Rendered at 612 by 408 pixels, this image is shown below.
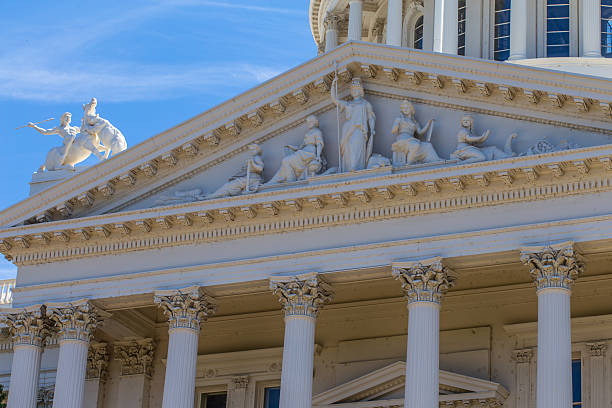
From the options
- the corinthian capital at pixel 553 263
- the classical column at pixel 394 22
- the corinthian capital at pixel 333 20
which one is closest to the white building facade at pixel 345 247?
the corinthian capital at pixel 553 263

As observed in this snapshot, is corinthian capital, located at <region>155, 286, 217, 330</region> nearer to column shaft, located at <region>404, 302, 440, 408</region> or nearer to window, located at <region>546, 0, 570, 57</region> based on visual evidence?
column shaft, located at <region>404, 302, 440, 408</region>

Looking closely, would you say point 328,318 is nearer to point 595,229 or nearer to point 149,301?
point 149,301

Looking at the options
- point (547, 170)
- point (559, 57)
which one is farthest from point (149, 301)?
point (559, 57)

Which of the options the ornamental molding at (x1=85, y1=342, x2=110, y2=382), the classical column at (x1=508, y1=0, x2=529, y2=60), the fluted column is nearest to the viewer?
the fluted column

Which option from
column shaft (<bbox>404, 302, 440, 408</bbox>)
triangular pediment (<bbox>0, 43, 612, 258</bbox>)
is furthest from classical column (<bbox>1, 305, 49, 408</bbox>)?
column shaft (<bbox>404, 302, 440, 408</bbox>)

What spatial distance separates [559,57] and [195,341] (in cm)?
1442

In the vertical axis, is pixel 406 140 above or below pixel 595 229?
above

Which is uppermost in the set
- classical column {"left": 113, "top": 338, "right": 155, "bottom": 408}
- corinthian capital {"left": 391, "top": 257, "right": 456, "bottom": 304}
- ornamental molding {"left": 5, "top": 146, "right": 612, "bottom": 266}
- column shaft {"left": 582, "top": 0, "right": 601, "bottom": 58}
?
column shaft {"left": 582, "top": 0, "right": 601, "bottom": 58}

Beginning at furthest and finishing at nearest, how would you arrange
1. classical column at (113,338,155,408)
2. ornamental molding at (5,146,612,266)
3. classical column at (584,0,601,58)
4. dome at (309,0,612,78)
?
dome at (309,0,612,78), classical column at (584,0,601,58), classical column at (113,338,155,408), ornamental molding at (5,146,612,266)

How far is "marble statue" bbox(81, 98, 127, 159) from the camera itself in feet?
96.1

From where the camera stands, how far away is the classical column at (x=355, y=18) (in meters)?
40.6

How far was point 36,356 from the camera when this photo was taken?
27.3 m

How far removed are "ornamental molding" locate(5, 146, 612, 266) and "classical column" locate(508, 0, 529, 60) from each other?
12.2m

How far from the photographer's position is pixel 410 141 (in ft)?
83.9
